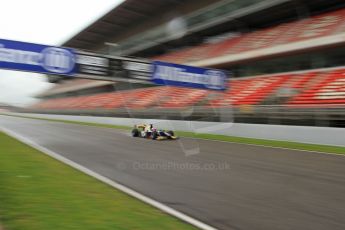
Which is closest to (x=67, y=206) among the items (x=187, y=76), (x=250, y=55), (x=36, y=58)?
(x=36, y=58)

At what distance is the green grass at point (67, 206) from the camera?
4363 millimetres

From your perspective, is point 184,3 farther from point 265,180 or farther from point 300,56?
point 265,180

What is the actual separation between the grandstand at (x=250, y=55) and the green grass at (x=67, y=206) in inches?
413

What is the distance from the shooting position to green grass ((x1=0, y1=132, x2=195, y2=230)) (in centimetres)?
436

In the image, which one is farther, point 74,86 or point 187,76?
point 74,86

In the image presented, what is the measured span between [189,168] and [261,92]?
13014 millimetres

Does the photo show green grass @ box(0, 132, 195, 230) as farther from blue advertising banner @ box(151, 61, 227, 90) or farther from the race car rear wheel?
blue advertising banner @ box(151, 61, 227, 90)

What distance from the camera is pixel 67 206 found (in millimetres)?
5094

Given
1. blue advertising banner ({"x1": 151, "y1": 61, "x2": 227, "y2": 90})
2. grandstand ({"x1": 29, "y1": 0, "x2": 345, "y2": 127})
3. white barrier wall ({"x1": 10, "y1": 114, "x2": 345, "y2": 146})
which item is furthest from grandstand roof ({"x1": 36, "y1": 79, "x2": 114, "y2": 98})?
blue advertising banner ({"x1": 151, "y1": 61, "x2": 227, "y2": 90})

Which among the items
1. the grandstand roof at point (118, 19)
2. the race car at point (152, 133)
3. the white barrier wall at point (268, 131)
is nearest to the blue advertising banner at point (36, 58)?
the race car at point (152, 133)

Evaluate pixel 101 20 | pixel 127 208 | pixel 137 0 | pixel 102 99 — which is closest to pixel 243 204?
pixel 127 208

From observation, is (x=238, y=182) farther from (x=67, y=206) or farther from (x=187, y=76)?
(x=187, y=76)

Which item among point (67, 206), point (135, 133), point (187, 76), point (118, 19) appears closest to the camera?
point (67, 206)

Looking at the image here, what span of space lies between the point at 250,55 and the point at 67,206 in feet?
63.7
